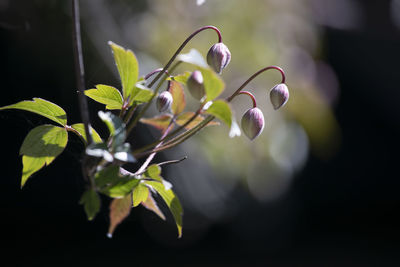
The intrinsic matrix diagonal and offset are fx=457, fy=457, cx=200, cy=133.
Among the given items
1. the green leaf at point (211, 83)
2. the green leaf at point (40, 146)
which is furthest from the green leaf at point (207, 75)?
the green leaf at point (40, 146)

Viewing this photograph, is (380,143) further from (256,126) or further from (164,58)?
(256,126)

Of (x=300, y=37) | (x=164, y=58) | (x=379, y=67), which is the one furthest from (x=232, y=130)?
(x=379, y=67)

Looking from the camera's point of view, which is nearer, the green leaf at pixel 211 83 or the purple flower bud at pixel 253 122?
the green leaf at pixel 211 83

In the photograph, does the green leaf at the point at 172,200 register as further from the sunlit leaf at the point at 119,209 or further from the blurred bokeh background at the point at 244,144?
the blurred bokeh background at the point at 244,144

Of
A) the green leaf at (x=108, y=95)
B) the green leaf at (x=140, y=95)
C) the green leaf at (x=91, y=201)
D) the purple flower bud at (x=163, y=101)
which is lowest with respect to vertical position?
the green leaf at (x=91, y=201)

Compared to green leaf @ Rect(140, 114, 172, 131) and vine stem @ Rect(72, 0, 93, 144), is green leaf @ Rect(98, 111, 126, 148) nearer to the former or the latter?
vine stem @ Rect(72, 0, 93, 144)

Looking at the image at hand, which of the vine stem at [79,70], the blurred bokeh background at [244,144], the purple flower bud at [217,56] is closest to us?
the vine stem at [79,70]

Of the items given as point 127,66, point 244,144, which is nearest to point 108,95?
point 127,66
